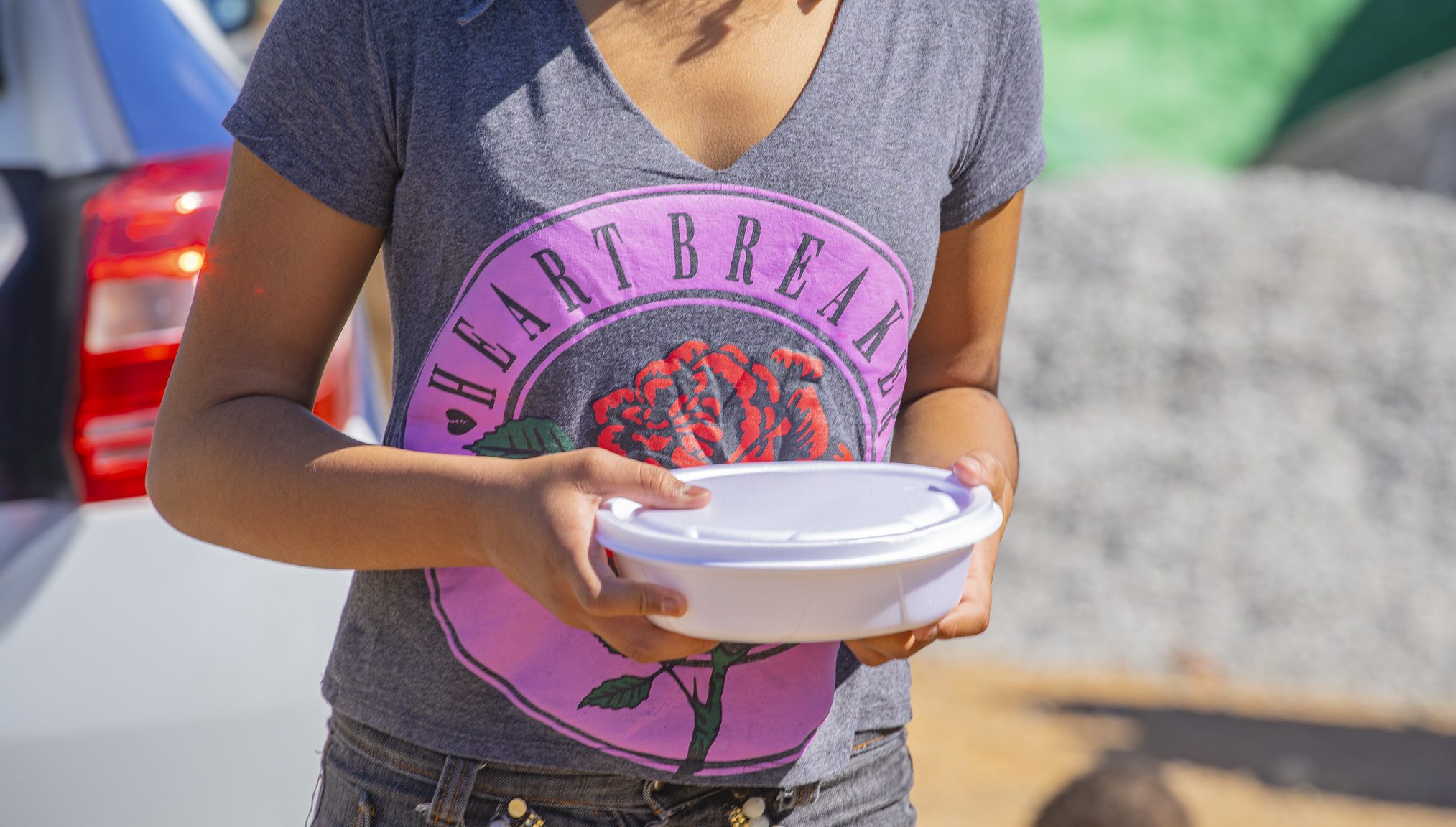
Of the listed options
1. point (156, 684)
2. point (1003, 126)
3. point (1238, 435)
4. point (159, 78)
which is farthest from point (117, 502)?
point (1238, 435)

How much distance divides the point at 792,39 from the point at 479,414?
1.52 ft

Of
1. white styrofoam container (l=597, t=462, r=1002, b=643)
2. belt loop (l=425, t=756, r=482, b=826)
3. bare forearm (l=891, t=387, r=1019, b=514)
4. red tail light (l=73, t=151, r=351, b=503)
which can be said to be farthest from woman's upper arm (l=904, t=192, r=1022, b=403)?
red tail light (l=73, t=151, r=351, b=503)

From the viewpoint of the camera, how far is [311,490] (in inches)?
47.8

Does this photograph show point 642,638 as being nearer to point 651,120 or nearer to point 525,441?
point 525,441

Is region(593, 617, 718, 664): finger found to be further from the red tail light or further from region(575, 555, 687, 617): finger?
the red tail light

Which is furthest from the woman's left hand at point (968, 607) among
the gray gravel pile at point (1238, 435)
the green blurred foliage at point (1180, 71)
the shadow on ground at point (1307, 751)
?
the green blurred foliage at point (1180, 71)

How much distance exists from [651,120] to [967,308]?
455 mm

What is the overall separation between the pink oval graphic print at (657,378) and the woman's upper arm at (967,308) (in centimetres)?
20

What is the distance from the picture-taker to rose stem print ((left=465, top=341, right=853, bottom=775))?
1.23 metres

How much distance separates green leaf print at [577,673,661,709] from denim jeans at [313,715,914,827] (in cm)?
7

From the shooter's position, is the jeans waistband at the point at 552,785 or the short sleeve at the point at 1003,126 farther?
the short sleeve at the point at 1003,126

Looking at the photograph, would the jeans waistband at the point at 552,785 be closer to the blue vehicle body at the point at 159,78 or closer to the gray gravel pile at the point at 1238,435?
the blue vehicle body at the point at 159,78

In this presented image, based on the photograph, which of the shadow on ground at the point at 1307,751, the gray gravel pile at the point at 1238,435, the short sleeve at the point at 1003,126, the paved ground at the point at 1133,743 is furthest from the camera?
the gray gravel pile at the point at 1238,435

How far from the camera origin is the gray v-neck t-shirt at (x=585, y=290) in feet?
3.94
